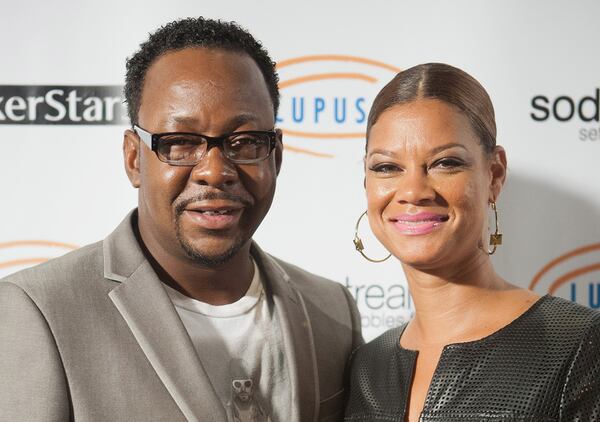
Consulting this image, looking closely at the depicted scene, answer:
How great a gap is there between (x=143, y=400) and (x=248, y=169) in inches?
25.8

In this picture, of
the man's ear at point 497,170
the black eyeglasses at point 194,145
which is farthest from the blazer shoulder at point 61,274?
the man's ear at point 497,170

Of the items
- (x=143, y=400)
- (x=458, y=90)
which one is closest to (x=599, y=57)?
(x=458, y=90)

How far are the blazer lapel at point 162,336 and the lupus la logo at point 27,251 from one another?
37.5 inches

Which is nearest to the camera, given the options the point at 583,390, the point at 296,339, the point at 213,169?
the point at 583,390

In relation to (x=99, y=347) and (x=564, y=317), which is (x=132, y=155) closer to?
(x=99, y=347)

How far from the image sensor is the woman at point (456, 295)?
6.33 ft

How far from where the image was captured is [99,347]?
78.2 inches

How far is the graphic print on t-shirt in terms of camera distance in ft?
6.96

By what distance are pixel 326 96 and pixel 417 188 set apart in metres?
1.10

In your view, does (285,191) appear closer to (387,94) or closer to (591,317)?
(387,94)

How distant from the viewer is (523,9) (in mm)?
3047

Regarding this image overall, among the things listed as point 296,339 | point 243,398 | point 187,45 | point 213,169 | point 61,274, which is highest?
point 187,45

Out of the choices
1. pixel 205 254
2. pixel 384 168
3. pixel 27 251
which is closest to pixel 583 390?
pixel 384 168

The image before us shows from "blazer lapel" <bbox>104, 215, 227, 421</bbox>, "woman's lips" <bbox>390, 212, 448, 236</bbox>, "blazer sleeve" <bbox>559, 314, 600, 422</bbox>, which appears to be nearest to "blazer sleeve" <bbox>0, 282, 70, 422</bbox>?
"blazer lapel" <bbox>104, 215, 227, 421</bbox>
